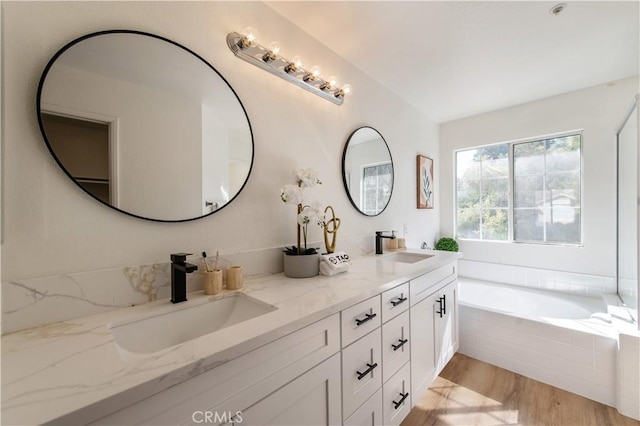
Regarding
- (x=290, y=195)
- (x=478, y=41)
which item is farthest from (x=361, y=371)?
(x=478, y=41)

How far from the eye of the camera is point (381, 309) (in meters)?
1.24

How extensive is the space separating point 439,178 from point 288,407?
327 centimetres

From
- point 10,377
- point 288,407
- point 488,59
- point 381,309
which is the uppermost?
point 488,59

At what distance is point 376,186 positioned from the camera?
7.32ft

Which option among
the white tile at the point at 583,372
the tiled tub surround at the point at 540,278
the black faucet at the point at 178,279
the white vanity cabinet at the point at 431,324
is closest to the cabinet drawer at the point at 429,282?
the white vanity cabinet at the point at 431,324

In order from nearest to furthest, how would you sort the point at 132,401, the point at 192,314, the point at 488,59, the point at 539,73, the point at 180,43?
the point at 132,401 < the point at 192,314 < the point at 180,43 < the point at 488,59 < the point at 539,73

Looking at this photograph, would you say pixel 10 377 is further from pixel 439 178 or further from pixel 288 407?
pixel 439 178

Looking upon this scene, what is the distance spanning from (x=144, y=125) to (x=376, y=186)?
1.71 meters

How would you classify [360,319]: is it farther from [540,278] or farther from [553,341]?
[540,278]

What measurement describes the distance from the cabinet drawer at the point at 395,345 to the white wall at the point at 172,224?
0.72 m

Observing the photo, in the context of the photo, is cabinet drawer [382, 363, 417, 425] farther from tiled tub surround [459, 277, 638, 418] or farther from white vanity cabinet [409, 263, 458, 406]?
tiled tub surround [459, 277, 638, 418]

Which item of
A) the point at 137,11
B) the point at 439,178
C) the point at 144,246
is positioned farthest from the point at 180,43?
the point at 439,178

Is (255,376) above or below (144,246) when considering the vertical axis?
below

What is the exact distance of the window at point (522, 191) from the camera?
8.60ft
